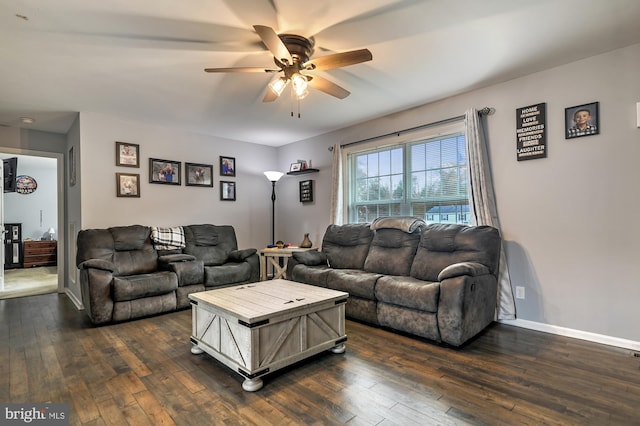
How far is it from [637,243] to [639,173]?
0.56 metres

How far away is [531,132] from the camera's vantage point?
3.04 m

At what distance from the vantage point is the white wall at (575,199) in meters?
2.56

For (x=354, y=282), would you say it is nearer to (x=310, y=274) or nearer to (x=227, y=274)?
(x=310, y=274)

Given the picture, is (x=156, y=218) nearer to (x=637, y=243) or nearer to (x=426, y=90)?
(x=426, y=90)

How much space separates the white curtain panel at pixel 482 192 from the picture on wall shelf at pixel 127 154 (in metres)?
4.22

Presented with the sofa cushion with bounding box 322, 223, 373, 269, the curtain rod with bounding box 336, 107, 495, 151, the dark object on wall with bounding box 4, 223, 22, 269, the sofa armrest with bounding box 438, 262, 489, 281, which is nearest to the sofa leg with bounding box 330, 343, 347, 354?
the sofa armrest with bounding box 438, 262, 489, 281

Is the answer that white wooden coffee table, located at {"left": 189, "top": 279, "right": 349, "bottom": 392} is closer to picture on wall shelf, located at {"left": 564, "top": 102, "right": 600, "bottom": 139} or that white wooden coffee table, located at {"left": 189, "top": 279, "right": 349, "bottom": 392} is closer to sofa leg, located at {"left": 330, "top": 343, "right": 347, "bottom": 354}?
sofa leg, located at {"left": 330, "top": 343, "right": 347, "bottom": 354}

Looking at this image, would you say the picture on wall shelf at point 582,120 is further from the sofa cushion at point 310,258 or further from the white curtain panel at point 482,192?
the sofa cushion at point 310,258

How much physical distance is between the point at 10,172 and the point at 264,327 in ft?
26.4

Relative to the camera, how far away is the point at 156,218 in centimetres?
454

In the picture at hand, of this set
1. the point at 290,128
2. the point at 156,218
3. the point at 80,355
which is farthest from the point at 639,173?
the point at 156,218

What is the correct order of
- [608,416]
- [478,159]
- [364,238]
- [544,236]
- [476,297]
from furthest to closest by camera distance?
[364,238], [478,159], [544,236], [476,297], [608,416]

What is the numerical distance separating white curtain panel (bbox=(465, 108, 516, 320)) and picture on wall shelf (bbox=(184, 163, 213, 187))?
12.4 ft


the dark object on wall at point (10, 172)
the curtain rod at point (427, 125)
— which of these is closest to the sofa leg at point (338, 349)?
the curtain rod at point (427, 125)
